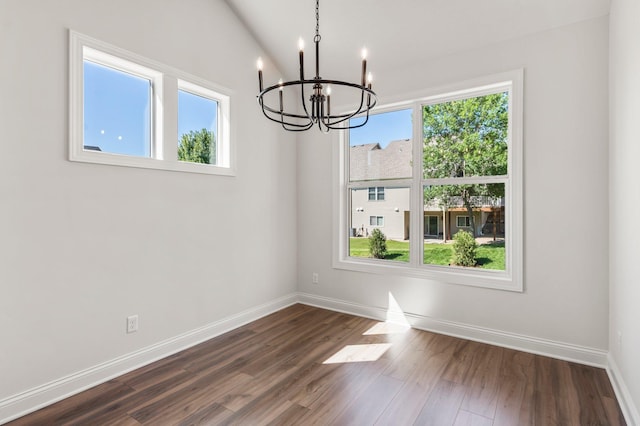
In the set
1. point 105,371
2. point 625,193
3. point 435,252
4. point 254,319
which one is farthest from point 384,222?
point 105,371

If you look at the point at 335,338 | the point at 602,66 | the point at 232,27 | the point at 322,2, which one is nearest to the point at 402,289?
the point at 335,338

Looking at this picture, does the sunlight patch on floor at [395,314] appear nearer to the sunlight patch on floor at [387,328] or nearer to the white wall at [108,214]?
the sunlight patch on floor at [387,328]

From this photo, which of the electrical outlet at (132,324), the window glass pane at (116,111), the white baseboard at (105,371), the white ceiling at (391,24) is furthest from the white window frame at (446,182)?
the electrical outlet at (132,324)

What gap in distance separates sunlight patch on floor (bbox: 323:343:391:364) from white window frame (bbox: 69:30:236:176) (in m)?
2.02

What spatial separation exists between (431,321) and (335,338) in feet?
3.25

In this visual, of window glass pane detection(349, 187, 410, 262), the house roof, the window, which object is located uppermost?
the house roof

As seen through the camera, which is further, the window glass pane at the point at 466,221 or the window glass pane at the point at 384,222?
the window glass pane at the point at 384,222

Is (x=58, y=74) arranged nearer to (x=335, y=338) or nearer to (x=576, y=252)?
(x=335, y=338)

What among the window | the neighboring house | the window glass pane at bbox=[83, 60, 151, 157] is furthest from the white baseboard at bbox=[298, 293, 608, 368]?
the window glass pane at bbox=[83, 60, 151, 157]

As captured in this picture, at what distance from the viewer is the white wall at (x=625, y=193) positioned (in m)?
1.90

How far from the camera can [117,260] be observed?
8.31 feet

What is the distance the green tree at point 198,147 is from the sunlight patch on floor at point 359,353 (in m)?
2.18

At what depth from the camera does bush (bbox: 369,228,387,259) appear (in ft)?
12.8

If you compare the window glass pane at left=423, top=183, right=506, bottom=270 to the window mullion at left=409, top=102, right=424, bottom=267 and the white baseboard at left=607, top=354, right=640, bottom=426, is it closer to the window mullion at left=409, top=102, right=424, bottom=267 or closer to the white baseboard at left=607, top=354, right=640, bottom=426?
the window mullion at left=409, top=102, right=424, bottom=267
